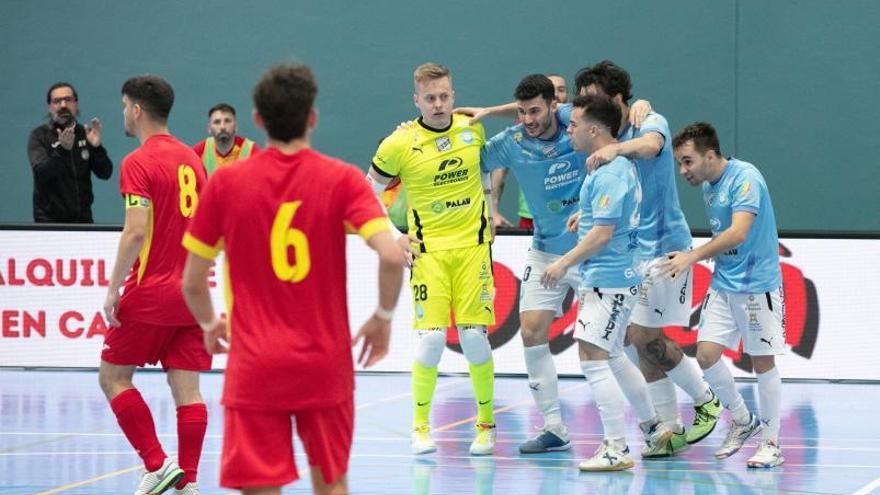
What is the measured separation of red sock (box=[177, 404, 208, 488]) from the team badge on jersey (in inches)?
94.6

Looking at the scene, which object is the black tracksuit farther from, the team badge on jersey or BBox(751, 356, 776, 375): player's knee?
BBox(751, 356, 776, 375): player's knee

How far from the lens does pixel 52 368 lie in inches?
500

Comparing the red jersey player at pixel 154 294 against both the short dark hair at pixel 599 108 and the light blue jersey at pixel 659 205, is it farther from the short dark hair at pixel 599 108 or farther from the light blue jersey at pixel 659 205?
the light blue jersey at pixel 659 205

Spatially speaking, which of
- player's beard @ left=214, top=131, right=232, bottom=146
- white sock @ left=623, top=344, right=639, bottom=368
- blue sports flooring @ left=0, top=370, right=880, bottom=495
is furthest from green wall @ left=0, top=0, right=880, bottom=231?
white sock @ left=623, top=344, right=639, bottom=368

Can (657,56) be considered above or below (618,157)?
above

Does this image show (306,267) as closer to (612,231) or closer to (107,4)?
(612,231)

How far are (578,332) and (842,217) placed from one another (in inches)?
330

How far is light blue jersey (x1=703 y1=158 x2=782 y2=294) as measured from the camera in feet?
26.6

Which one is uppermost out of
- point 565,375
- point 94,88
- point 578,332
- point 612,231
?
point 94,88

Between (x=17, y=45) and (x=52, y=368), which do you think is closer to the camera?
(x=52, y=368)

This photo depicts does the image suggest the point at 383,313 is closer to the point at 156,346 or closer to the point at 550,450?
the point at 156,346

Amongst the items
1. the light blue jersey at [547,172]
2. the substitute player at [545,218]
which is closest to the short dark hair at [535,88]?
the substitute player at [545,218]

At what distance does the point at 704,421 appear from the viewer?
8.66 m

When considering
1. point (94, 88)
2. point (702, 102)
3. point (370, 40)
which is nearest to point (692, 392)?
point (702, 102)
